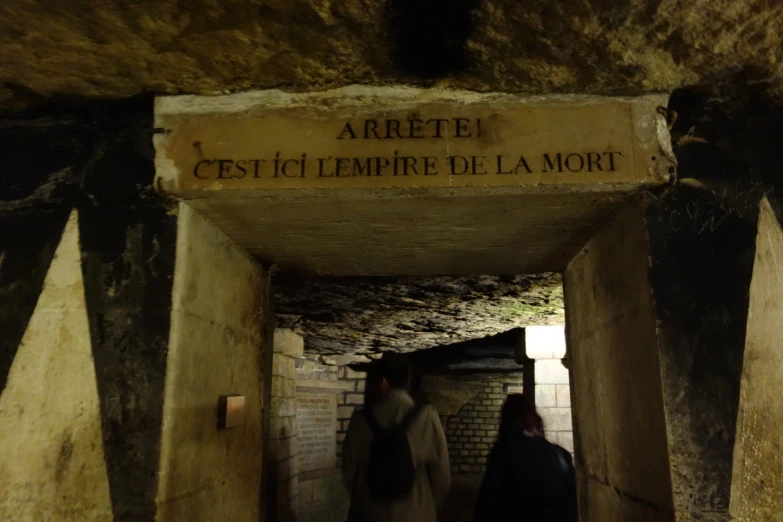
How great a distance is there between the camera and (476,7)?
1.33 metres

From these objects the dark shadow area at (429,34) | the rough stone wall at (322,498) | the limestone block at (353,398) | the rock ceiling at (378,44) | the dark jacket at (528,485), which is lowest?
the rough stone wall at (322,498)

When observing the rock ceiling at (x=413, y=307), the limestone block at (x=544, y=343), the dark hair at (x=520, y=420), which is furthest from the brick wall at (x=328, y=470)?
the dark hair at (x=520, y=420)

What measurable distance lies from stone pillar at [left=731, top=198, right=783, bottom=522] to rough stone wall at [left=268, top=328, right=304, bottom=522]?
145 inches

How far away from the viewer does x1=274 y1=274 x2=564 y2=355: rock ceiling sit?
3473 mm

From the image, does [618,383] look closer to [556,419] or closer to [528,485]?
[528,485]

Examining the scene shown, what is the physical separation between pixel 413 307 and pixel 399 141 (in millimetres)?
2618

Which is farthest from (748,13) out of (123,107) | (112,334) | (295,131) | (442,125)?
(112,334)

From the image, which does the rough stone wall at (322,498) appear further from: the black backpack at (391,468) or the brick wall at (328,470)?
the black backpack at (391,468)

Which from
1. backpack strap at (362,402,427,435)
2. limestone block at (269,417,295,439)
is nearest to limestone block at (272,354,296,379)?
limestone block at (269,417,295,439)

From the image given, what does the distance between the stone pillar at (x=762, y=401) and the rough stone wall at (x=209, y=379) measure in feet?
4.76

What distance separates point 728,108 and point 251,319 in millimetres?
1822

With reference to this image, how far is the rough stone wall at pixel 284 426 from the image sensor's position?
485cm

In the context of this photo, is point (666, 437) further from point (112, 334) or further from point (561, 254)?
point (112, 334)

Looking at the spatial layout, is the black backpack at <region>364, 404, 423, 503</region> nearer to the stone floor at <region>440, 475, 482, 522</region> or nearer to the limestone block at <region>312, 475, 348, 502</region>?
the limestone block at <region>312, 475, 348, 502</region>
